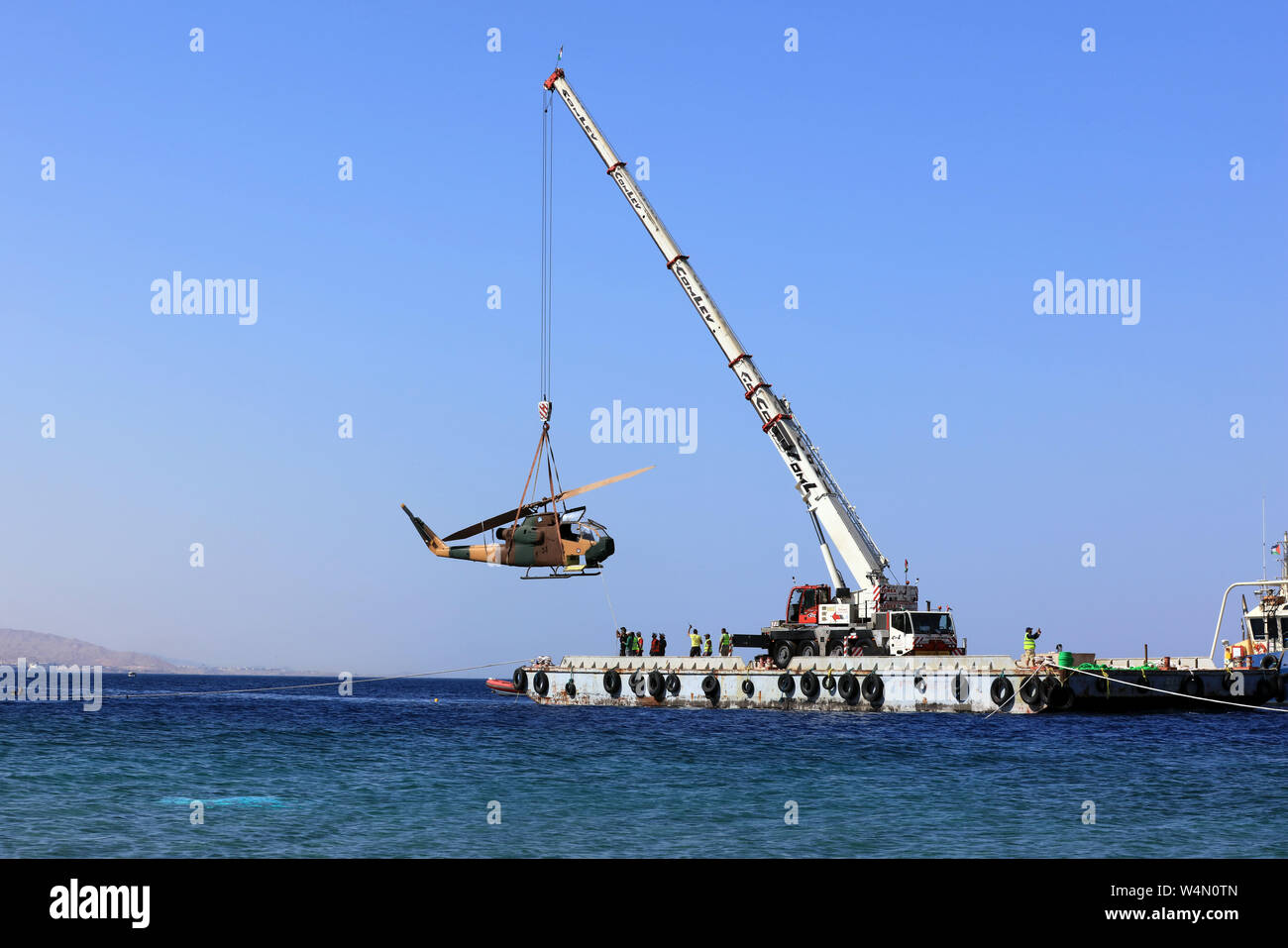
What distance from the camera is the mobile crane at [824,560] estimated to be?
2109 inches

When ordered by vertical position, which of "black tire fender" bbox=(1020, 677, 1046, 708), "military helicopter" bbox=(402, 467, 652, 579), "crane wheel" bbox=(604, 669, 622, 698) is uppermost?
"military helicopter" bbox=(402, 467, 652, 579)

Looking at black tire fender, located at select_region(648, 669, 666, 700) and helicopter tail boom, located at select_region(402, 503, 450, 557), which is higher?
helicopter tail boom, located at select_region(402, 503, 450, 557)

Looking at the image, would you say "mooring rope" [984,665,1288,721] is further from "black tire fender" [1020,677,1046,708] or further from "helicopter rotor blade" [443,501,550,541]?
"helicopter rotor blade" [443,501,550,541]

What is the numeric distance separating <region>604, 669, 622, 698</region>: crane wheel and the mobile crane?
6978 mm

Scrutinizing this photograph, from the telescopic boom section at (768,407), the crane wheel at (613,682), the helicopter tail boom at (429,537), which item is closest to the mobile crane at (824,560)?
the telescopic boom section at (768,407)

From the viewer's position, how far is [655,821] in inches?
945

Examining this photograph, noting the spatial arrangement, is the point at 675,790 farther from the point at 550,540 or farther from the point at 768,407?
the point at 768,407

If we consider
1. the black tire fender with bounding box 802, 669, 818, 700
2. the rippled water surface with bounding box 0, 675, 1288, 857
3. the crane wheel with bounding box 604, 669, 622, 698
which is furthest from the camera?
the crane wheel with bounding box 604, 669, 622, 698

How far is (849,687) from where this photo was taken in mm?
52562

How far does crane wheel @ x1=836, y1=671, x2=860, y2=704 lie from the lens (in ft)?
172

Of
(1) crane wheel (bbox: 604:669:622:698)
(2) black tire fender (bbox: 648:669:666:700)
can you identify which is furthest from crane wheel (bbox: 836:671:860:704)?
(1) crane wheel (bbox: 604:669:622:698)

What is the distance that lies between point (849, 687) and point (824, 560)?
6333 mm

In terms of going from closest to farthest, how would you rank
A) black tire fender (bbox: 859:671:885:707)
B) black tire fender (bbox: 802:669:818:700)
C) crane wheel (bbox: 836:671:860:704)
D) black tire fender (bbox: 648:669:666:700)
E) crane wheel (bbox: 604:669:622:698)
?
black tire fender (bbox: 859:671:885:707) → crane wheel (bbox: 836:671:860:704) → black tire fender (bbox: 802:669:818:700) → black tire fender (bbox: 648:669:666:700) → crane wheel (bbox: 604:669:622:698)
